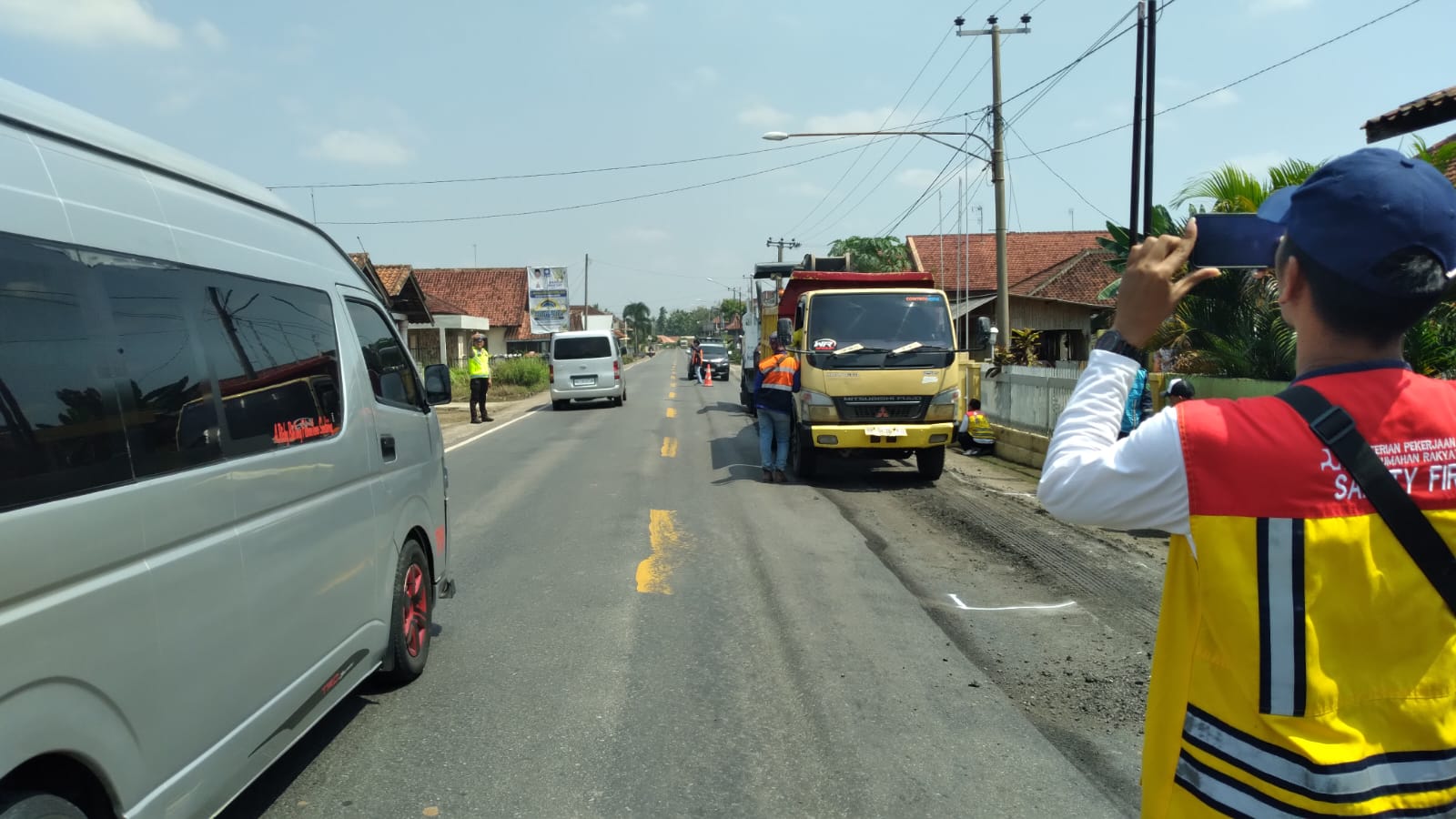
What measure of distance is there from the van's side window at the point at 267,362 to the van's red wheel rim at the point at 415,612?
3.90 ft

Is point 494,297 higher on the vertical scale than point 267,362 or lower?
higher

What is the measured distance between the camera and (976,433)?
1492 centimetres

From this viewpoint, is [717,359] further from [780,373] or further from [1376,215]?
[1376,215]

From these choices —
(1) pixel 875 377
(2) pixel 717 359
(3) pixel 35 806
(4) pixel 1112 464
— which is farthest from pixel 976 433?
(2) pixel 717 359

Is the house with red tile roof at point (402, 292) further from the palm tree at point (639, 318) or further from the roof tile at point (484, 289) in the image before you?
the palm tree at point (639, 318)

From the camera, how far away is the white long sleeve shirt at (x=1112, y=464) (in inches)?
63.7

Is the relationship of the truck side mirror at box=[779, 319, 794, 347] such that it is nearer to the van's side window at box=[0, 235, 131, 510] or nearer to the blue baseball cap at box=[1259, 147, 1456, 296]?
the van's side window at box=[0, 235, 131, 510]

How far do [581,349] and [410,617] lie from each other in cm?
2097

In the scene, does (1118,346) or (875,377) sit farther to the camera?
(875,377)

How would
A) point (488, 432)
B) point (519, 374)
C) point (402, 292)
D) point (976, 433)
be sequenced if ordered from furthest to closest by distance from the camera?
point (519, 374) < point (402, 292) < point (488, 432) < point (976, 433)

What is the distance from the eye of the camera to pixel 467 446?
16641 millimetres

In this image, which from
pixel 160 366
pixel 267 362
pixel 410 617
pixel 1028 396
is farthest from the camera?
pixel 1028 396

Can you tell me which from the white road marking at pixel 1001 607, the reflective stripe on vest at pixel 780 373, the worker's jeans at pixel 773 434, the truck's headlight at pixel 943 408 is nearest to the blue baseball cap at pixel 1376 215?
the white road marking at pixel 1001 607

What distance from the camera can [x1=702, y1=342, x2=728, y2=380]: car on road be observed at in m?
43.9
